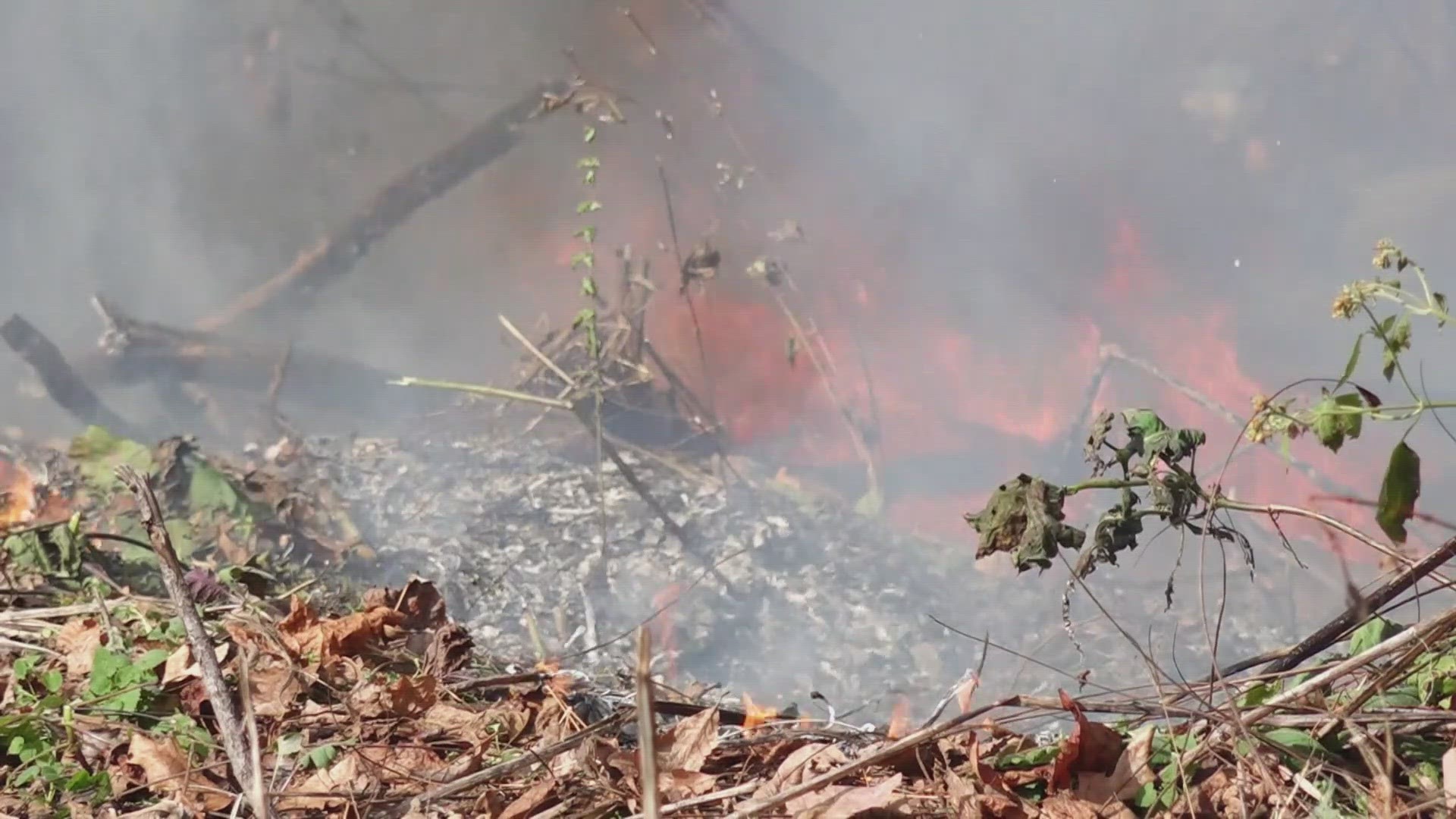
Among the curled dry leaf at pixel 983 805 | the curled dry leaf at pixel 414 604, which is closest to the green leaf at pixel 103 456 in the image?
the curled dry leaf at pixel 414 604

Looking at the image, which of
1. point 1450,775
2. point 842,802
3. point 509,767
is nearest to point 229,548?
point 509,767

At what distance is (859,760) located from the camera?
1.20m

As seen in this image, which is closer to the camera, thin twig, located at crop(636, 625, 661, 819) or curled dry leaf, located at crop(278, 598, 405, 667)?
thin twig, located at crop(636, 625, 661, 819)

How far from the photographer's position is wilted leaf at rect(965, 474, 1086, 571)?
1350mm

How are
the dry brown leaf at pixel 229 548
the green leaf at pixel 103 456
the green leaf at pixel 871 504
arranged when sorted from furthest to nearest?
the green leaf at pixel 871 504
the green leaf at pixel 103 456
the dry brown leaf at pixel 229 548

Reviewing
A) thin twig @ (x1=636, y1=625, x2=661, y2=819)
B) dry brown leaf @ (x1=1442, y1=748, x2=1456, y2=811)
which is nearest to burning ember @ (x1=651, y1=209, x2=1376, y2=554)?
dry brown leaf @ (x1=1442, y1=748, x2=1456, y2=811)

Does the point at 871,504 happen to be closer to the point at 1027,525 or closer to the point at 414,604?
the point at 414,604

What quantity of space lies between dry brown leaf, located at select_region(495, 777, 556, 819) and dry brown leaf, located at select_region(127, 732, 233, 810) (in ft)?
1.30

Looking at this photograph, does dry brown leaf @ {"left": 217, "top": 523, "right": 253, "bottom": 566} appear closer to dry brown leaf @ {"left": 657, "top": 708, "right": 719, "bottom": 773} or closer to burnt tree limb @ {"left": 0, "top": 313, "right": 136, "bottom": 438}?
burnt tree limb @ {"left": 0, "top": 313, "right": 136, "bottom": 438}

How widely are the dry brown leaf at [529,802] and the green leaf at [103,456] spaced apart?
8.76 feet

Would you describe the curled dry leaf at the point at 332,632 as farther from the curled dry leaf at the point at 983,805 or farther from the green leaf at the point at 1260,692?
the green leaf at the point at 1260,692

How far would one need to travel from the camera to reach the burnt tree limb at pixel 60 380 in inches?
167

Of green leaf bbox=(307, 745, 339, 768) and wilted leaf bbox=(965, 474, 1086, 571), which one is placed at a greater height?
wilted leaf bbox=(965, 474, 1086, 571)

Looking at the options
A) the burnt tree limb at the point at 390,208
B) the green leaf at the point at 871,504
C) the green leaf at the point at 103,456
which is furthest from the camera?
the burnt tree limb at the point at 390,208
